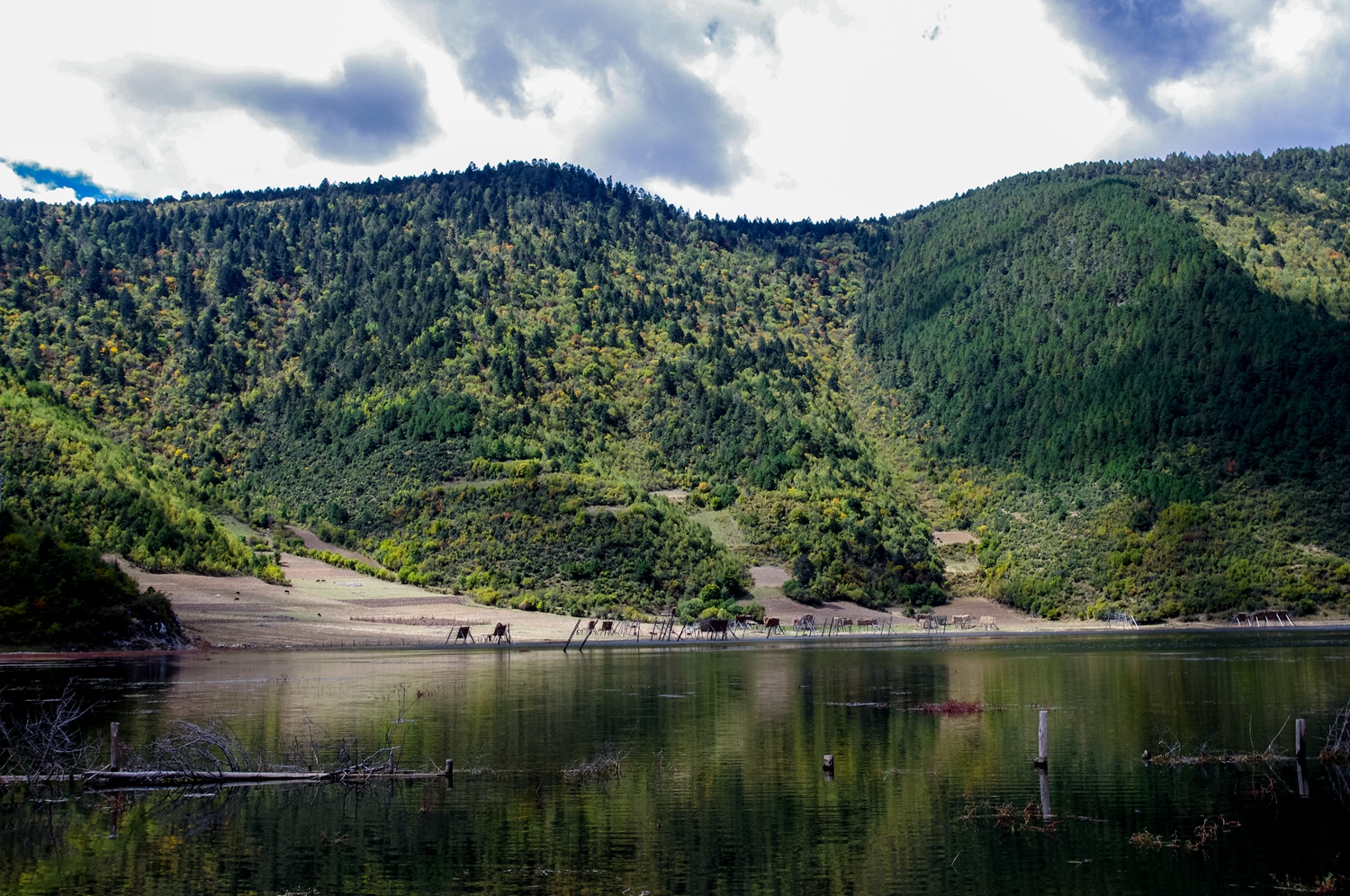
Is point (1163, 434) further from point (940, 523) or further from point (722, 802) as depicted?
point (722, 802)

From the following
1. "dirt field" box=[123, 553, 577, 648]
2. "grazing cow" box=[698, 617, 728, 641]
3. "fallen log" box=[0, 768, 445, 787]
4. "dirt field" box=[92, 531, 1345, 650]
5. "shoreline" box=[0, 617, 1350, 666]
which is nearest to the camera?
"fallen log" box=[0, 768, 445, 787]

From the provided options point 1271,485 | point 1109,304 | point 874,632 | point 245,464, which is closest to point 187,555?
point 245,464

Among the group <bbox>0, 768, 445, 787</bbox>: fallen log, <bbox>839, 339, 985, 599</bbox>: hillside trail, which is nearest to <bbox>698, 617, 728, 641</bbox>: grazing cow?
<bbox>839, 339, 985, 599</bbox>: hillside trail

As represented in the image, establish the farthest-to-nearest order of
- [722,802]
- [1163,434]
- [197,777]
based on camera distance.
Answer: [1163,434], [197,777], [722,802]

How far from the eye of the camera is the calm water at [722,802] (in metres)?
24.1

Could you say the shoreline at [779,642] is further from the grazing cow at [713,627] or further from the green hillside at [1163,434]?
the green hillside at [1163,434]

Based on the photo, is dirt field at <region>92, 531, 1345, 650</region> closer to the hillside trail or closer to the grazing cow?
the hillside trail

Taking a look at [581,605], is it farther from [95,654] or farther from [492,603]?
[95,654]

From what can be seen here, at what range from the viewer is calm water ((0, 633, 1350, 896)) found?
2408 cm

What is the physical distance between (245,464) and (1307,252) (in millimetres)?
161656

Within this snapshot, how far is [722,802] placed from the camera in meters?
30.7

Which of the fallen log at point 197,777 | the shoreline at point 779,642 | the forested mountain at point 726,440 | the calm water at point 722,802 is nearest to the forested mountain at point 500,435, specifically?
the forested mountain at point 726,440

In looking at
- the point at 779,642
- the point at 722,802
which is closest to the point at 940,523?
the point at 779,642

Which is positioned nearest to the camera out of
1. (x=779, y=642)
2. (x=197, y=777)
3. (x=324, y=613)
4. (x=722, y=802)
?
(x=722, y=802)
